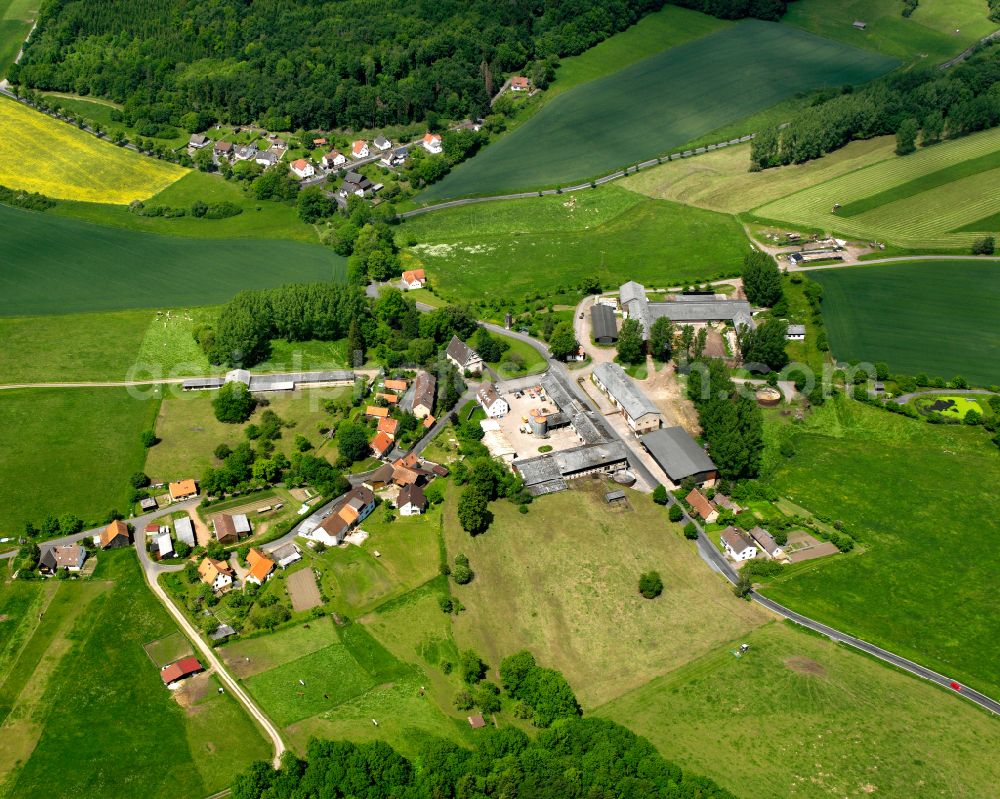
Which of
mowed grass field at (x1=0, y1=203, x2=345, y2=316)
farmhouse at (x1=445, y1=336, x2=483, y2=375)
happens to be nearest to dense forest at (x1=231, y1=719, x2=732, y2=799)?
farmhouse at (x1=445, y1=336, x2=483, y2=375)

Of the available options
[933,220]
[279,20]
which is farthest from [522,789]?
[279,20]

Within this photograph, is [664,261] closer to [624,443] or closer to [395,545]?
[624,443]

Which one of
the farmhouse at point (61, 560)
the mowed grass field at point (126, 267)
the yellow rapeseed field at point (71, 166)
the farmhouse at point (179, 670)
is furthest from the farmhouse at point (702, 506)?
the yellow rapeseed field at point (71, 166)

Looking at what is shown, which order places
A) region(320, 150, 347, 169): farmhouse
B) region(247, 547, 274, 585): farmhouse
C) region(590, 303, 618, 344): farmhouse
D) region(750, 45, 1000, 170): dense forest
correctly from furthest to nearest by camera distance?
region(320, 150, 347, 169): farmhouse → region(750, 45, 1000, 170): dense forest → region(590, 303, 618, 344): farmhouse → region(247, 547, 274, 585): farmhouse

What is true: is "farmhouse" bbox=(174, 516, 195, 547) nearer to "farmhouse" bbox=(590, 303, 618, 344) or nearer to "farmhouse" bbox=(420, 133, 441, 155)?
"farmhouse" bbox=(590, 303, 618, 344)

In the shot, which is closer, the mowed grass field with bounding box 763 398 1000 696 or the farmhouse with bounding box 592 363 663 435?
the mowed grass field with bounding box 763 398 1000 696

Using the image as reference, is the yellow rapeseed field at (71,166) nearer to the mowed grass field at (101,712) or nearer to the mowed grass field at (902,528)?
the mowed grass field at (101,712)
